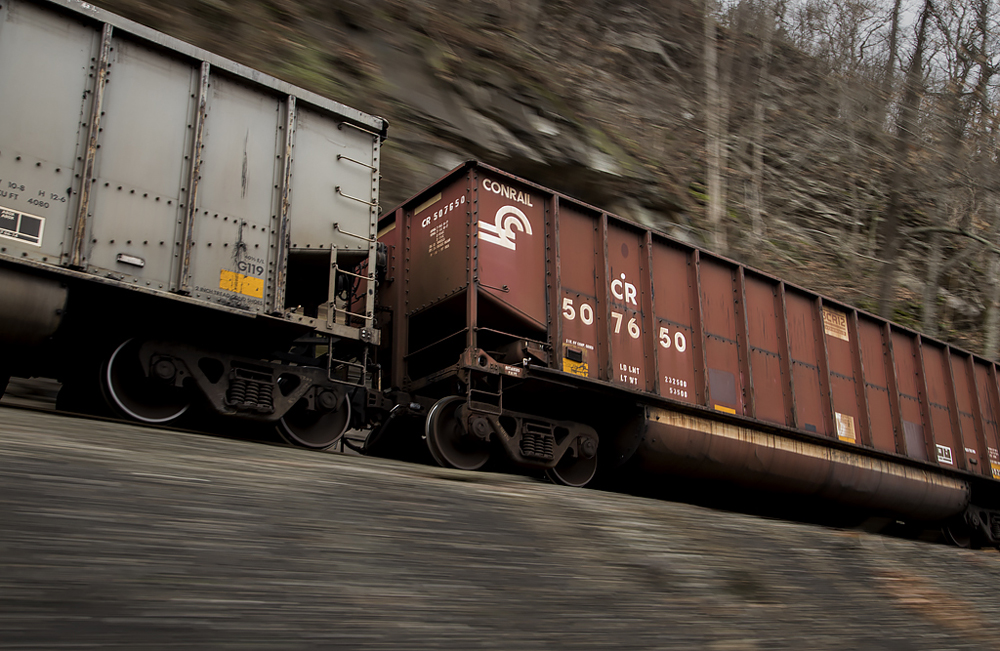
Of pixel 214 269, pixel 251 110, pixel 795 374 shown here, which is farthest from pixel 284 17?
pixel 795 374

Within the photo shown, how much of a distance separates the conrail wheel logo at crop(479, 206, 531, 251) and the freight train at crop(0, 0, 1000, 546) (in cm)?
3

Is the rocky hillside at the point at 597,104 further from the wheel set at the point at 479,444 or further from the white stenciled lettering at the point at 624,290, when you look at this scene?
the wheel set at the point at 479,444

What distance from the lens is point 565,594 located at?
3051mm

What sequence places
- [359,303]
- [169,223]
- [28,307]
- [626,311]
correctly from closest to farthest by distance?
[28,307]
[169,223]
[626,311]
[359,303]

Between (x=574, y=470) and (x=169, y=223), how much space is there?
5012 millimetres

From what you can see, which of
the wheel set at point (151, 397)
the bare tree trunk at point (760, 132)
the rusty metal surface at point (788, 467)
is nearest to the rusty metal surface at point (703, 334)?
the rusty metal surface at point (788, 467)

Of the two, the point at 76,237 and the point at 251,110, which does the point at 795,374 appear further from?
the point at 76,237

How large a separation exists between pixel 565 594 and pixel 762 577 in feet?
4.39

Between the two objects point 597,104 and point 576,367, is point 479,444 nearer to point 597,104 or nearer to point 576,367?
point 576,367

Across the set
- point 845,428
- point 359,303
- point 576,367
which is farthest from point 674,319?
point 359,303

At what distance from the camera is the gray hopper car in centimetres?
587

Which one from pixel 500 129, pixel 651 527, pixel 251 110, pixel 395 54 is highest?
pixel 395 54

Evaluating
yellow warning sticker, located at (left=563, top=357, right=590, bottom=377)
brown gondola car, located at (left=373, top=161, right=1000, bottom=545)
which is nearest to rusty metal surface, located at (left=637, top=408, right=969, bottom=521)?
brown gondola car, located at (left=373, top=161, right=1000, bottom=545)

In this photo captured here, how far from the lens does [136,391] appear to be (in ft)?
21.6
